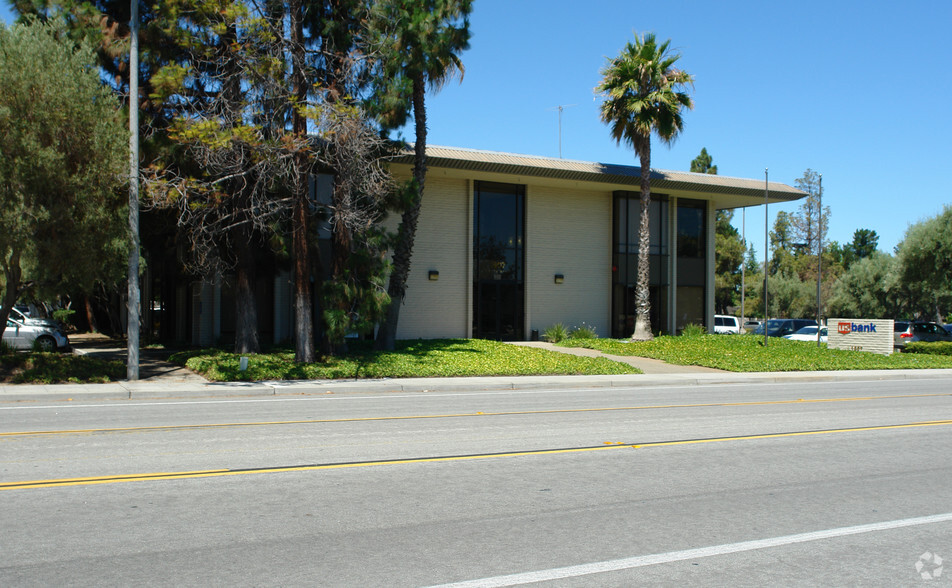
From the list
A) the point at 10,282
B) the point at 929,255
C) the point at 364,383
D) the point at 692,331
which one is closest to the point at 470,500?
the point at 364,383

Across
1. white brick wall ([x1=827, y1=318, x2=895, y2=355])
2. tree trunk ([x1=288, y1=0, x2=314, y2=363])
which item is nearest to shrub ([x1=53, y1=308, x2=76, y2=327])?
tree trunk ([x1=288, y1=0, x2=314, y2=363])

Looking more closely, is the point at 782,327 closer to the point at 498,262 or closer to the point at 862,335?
the point at 862,335

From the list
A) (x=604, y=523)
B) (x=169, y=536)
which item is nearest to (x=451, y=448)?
(x=604, y=523)

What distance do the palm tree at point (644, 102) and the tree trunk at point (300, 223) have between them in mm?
13591

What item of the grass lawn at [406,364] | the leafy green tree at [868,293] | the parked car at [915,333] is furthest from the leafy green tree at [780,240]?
the grass lawn at [406,364]

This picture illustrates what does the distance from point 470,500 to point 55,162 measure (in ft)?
43.2

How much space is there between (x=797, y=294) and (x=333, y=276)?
5198 cm

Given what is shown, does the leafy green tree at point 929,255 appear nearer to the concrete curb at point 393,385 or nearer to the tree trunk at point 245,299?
the concrete curb at point 393,385

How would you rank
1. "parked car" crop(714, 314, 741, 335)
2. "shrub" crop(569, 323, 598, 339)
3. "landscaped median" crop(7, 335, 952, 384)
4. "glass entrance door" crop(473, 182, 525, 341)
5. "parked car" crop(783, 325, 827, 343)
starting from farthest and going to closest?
"parked car" crop(714, 314, 741, 335)
"parked car" crop(783, 325, 827, 343)
"glass entrance door" crop(473, 182, 525, 341)
"shrub" crop(569, 323, 598, 339)
"landscaped median" crop(7, 335, 952, 384)

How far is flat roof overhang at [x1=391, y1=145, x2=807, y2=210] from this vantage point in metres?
28.0

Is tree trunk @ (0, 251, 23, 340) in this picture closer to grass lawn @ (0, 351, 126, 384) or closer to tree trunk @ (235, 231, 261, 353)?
grass lawn @ (0, 351, 126, 384)

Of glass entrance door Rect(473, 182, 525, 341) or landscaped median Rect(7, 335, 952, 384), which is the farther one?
glass entrance door Rect(473, 182, 525, 341)

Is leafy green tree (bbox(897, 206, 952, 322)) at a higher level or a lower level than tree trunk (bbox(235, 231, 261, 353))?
higher

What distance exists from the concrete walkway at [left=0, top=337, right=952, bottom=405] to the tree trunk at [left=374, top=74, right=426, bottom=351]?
14.9 feet
